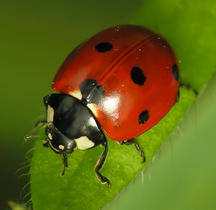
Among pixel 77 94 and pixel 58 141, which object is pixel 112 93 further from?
pixel 58 141

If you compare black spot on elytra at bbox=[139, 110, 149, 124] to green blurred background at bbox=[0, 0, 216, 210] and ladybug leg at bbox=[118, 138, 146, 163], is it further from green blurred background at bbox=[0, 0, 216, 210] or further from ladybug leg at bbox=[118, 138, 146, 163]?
green blurred background at bbox=[0, 0, 216, 210]

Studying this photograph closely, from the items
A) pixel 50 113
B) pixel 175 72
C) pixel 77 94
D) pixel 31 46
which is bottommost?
pixel 31 46

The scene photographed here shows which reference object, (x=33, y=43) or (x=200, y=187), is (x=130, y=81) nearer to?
(x=200, y=187)

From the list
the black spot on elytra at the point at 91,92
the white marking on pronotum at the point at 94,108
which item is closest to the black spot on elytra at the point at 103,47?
the black spot on elytra at the point at 91,92

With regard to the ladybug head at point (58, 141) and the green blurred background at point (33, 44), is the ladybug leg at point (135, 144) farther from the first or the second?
the green blurred background at point (33, 44)

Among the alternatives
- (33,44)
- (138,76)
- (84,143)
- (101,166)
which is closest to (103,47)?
(138,76)

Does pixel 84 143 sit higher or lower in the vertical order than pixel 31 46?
higher

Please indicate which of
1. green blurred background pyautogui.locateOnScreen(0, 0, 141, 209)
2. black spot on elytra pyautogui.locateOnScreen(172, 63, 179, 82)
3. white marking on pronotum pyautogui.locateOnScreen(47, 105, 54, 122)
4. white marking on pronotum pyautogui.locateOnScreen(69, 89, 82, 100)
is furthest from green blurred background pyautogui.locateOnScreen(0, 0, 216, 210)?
black spot on elytra pyautogui.locateOnScreen(172, 63, 179, 82)
